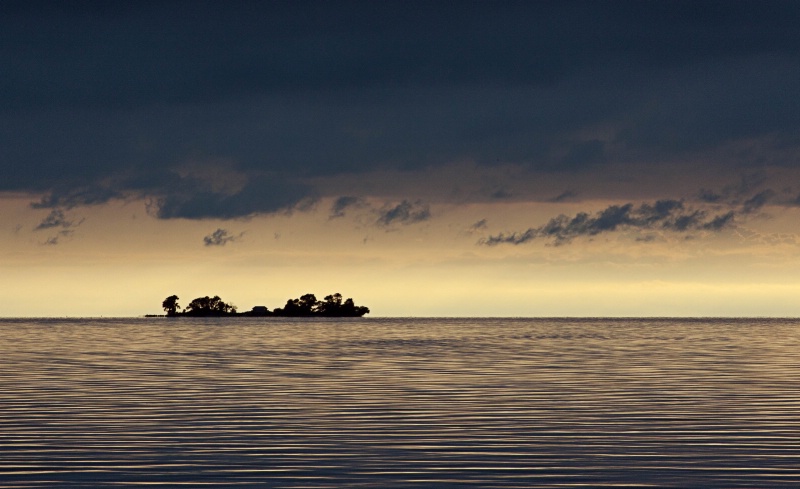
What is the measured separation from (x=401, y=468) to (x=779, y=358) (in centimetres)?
6528

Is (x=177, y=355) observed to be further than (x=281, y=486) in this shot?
Yes

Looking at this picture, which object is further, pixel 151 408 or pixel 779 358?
pixel 779 358

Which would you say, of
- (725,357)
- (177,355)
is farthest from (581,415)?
(177,355)

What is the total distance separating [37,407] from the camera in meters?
44.9

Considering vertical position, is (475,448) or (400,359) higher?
(400,359)

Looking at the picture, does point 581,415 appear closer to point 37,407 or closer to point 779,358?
point 37,407

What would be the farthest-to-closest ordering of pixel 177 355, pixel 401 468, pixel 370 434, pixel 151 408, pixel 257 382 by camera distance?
pixel 177 355 < pixel 257 382 < pixel 151 408 < pixel 370 434 < pixel 401 468

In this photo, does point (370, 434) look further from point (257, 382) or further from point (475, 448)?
point (257, 382)

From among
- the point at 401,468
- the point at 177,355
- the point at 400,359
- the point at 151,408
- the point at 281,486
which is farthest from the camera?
the point at 177,355

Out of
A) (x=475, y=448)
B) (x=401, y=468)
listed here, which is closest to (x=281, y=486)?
(x=401, y=468)

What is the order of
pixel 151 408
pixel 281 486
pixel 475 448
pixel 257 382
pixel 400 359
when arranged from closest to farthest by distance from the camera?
pixel 281 486 < pixel 475 448 < pixel 151 408 < pixel 257 382 < pixel 400 359

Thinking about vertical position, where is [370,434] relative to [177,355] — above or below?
below

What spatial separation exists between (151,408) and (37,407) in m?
4.35

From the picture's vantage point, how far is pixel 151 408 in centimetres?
4434
